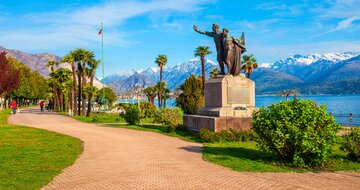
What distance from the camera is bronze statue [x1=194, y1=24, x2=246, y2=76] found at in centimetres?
1962

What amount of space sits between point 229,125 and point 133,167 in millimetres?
8184

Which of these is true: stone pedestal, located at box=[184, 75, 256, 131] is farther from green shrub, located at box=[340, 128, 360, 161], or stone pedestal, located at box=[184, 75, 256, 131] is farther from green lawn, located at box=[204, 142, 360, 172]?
green shrub, located at box=[340, 128, 360, 161]

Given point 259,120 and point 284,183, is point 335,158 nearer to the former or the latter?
point 259,120

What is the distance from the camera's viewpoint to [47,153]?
13.5 m

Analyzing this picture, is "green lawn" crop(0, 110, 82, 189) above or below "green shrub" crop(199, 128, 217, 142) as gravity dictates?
below

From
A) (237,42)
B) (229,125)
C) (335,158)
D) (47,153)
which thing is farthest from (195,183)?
(237,42)

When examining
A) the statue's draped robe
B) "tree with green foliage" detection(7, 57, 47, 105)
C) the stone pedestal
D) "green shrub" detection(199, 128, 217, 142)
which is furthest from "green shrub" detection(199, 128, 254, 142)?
"tree with green foliage" detection(7, 57, 47, 105)

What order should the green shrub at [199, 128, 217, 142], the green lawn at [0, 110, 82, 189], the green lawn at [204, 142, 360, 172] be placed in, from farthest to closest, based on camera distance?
1. the green shrub at [199, 128, 217, 142]
2. the green lawn at [204, 142, 360, 172]
3. the green lawn at [0, 110, 82, 189]

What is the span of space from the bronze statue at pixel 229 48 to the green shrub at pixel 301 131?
8429 millimetres

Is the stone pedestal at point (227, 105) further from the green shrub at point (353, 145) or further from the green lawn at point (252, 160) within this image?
the green shrub at point (353, 145)

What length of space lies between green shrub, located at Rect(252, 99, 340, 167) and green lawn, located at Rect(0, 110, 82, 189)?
22.1ft

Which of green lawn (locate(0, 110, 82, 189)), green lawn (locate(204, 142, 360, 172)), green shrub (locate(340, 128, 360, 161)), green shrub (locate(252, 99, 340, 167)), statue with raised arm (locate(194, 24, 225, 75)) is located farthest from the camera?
statue with raised arm (locate(194, 24, 225, 75))

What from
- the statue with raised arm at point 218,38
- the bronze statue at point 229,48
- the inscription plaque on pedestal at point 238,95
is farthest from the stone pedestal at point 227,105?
the statue with raised arm at point 218,38

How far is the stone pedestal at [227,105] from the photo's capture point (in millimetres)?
17889
